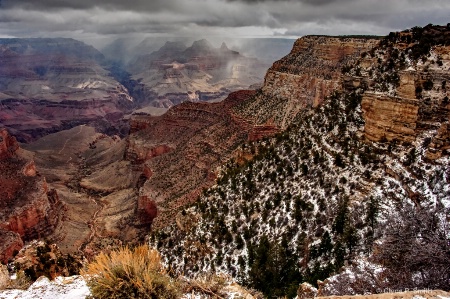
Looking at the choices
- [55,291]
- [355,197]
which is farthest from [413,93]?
[55,291]

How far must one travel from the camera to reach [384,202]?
18.8 meters

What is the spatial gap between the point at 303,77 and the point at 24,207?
4334 cm

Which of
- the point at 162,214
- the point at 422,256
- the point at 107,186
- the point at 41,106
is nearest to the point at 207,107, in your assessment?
the point at 107,186

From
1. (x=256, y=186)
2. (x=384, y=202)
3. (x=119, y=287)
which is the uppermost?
(x=119, y=287)

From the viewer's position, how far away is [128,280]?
29.7 ft

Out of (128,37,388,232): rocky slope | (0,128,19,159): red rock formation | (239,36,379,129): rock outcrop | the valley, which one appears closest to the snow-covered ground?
the valley

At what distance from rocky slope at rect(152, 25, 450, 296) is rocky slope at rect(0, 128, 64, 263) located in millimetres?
27641

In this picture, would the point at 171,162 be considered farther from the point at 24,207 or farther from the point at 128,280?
the point at 128,280

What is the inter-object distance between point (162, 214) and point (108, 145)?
79.7 m

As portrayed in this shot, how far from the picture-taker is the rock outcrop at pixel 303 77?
4781 centimetres

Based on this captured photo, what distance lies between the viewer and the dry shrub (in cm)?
882

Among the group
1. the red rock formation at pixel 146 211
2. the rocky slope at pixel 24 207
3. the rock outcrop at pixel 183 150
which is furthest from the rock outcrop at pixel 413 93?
the rocky slope at pixel 24 207

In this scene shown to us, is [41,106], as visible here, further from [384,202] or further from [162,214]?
[384,202]

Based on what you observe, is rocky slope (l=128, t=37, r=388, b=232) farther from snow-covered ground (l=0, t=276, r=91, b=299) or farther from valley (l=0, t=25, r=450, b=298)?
snow-covered ground (l=0, t=276, r=91, b=299)
